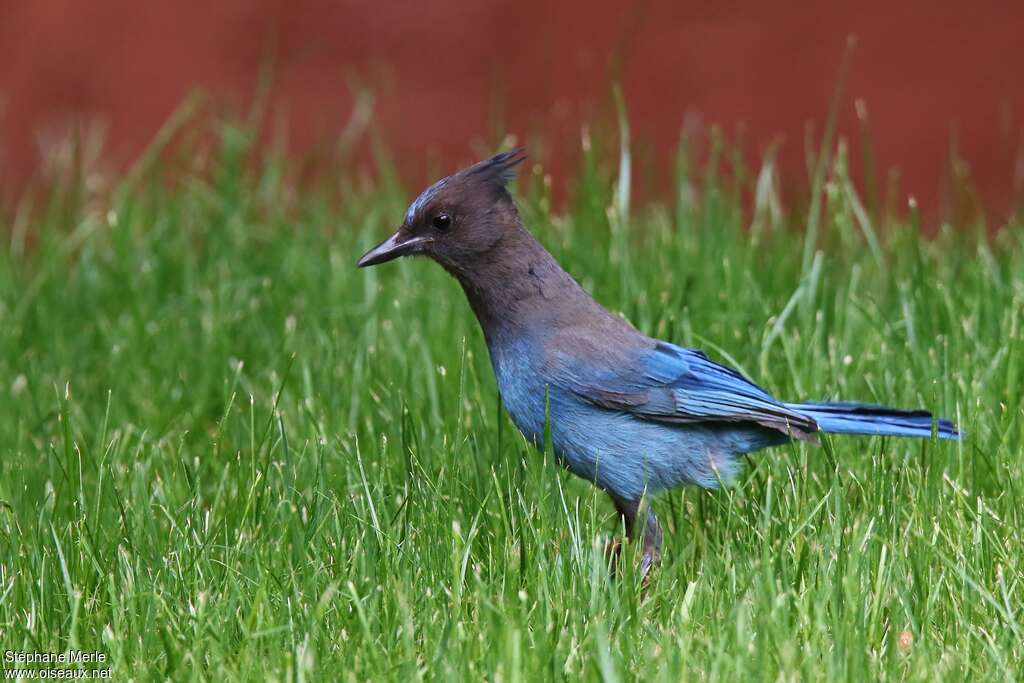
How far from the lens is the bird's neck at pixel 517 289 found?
12.3 ft

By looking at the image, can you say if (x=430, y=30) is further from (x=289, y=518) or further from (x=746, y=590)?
(x=746, y=590)

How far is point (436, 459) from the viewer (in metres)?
3.93

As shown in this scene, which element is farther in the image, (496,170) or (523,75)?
(523,75)

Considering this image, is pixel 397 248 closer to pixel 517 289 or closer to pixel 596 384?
pixel 517 289

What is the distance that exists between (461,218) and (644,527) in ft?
2.80

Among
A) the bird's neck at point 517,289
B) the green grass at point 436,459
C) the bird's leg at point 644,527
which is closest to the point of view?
the green grass at point 436,459

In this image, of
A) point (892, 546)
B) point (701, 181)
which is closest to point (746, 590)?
point (892, 546)

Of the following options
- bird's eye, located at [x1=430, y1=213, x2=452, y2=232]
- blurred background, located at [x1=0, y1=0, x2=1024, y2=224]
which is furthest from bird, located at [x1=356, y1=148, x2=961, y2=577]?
blurred background, located at [x1=0, y1=0, x2=1024, y2=224]

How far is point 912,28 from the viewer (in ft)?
20.2

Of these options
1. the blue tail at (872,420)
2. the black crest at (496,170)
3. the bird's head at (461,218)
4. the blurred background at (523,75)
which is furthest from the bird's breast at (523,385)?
the blurred background at (523,75)

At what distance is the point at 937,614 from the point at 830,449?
2.09 ft

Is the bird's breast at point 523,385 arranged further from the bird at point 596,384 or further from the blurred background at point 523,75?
the blurred background at point 523,75

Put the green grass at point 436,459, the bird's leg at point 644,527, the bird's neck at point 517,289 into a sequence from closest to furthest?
the green grass at point 436,459 < the bird's leg at point 644,527 < the bird's neck at point 517,289

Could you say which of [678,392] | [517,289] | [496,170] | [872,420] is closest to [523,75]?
[496,170]
